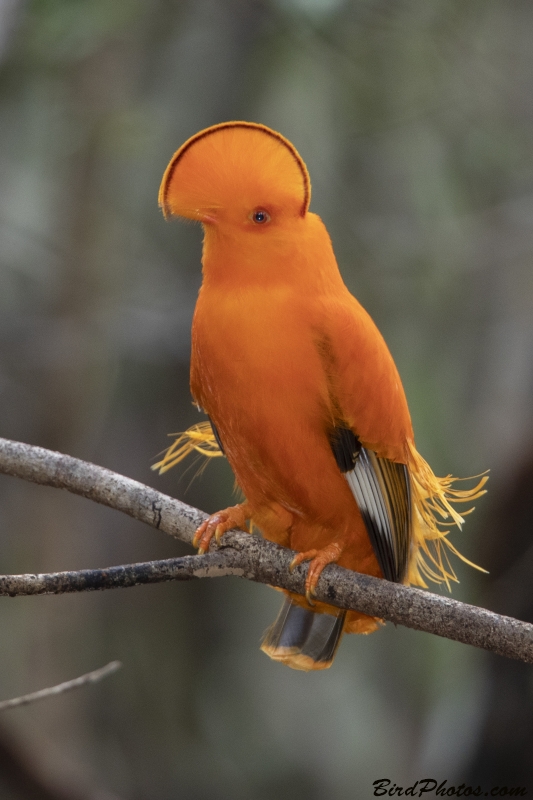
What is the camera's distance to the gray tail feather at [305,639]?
217cm

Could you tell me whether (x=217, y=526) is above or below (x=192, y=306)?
below

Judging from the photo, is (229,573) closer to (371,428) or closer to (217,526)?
(217,526)

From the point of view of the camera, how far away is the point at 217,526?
1.92 metres

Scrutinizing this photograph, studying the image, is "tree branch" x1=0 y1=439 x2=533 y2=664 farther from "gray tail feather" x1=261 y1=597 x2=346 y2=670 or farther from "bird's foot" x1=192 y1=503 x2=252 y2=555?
"gray tail feather" x1=261 y1=597 x2=346 y2=670

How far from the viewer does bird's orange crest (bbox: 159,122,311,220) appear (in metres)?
1.55

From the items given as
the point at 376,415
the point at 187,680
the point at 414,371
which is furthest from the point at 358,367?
the point at 187,680

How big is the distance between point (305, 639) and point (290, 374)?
2.63 ft

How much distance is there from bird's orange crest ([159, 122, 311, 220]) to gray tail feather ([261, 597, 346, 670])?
1062mm

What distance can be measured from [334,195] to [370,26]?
35.7 inches

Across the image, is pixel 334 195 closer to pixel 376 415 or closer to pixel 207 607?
pixel 207 607

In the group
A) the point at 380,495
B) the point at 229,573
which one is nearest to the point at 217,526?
the point at 229,573

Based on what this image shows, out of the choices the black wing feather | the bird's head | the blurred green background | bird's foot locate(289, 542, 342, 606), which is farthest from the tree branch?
the blurred green background

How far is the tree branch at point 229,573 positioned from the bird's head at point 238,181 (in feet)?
2.09

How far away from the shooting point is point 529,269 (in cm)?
470
